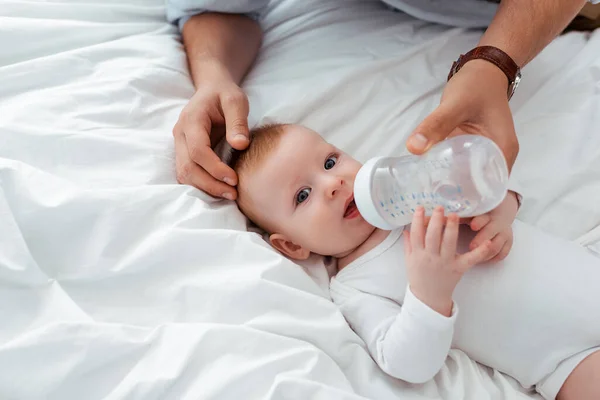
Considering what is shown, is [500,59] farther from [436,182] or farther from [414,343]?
[414,343]

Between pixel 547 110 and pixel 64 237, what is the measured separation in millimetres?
996

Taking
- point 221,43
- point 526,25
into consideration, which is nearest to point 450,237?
point 526,25

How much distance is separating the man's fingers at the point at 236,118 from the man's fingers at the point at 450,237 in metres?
0.39

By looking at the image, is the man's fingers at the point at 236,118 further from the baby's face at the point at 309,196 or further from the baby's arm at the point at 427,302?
the baby's arm at the point at 427,302

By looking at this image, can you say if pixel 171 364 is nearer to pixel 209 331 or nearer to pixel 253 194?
pixel 209 331

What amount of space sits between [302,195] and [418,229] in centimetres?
26

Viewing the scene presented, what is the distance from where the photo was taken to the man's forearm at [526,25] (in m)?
1.04

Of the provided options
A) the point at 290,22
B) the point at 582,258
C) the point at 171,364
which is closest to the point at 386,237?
the point at 582,258

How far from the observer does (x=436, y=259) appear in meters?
A: 0.77

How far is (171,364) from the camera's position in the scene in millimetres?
708

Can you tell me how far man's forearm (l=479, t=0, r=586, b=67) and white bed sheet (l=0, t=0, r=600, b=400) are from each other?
0.18 m

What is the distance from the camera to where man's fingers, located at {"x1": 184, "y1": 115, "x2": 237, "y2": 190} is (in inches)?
37.4

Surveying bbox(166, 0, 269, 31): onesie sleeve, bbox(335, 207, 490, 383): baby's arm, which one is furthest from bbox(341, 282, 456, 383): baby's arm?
bbox(166, 0, 269, 31): onesie sleeve

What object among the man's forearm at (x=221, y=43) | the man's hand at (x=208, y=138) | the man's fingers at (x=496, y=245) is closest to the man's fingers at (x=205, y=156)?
the man's hand at (x=208, y=138)
